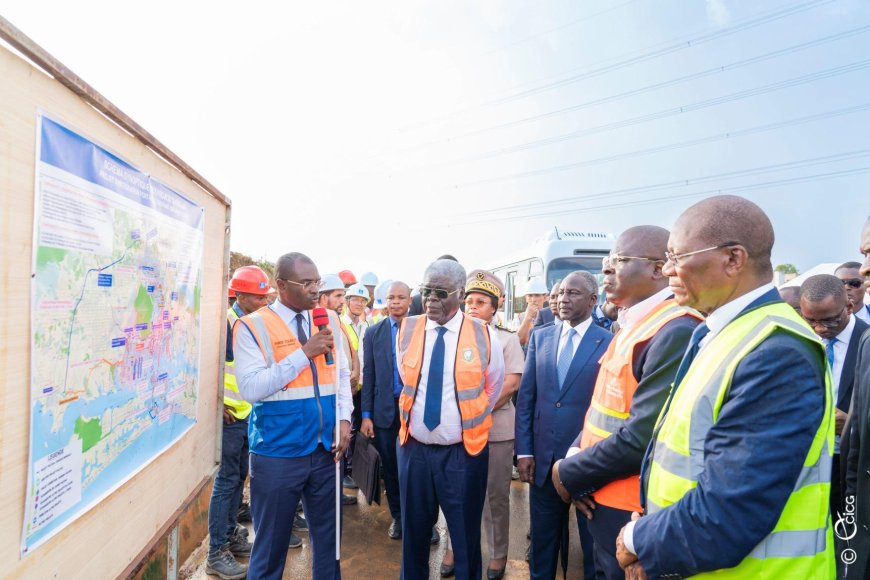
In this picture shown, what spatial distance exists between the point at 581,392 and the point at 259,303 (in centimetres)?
298

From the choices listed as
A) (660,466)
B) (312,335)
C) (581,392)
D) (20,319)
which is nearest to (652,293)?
(581,392)

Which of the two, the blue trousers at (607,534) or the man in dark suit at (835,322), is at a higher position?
the man in dark suit at (835,322)

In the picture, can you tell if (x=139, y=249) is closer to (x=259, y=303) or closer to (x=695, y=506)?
(x=695, y=506)

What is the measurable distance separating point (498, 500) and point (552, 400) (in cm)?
115

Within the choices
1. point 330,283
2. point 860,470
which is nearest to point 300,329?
point 330,283

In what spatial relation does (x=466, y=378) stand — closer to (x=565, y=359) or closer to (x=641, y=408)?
(x=565, y=359)

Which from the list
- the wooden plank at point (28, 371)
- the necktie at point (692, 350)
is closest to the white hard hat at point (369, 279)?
the wooden plank at point (28, 371)

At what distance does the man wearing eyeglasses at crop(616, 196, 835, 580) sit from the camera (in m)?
1.33

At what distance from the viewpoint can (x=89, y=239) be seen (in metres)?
1.52

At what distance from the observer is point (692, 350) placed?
5.85 feet

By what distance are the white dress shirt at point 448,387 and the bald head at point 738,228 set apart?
1810 mm

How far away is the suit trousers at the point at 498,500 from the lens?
3703 mm

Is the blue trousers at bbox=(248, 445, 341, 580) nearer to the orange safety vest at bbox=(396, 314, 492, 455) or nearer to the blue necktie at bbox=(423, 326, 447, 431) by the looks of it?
the orange safety vest at bbox=(396, 314, 492, 455)

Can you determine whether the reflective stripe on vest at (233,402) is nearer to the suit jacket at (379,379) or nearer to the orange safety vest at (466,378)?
the suit jacket at (379,379)
